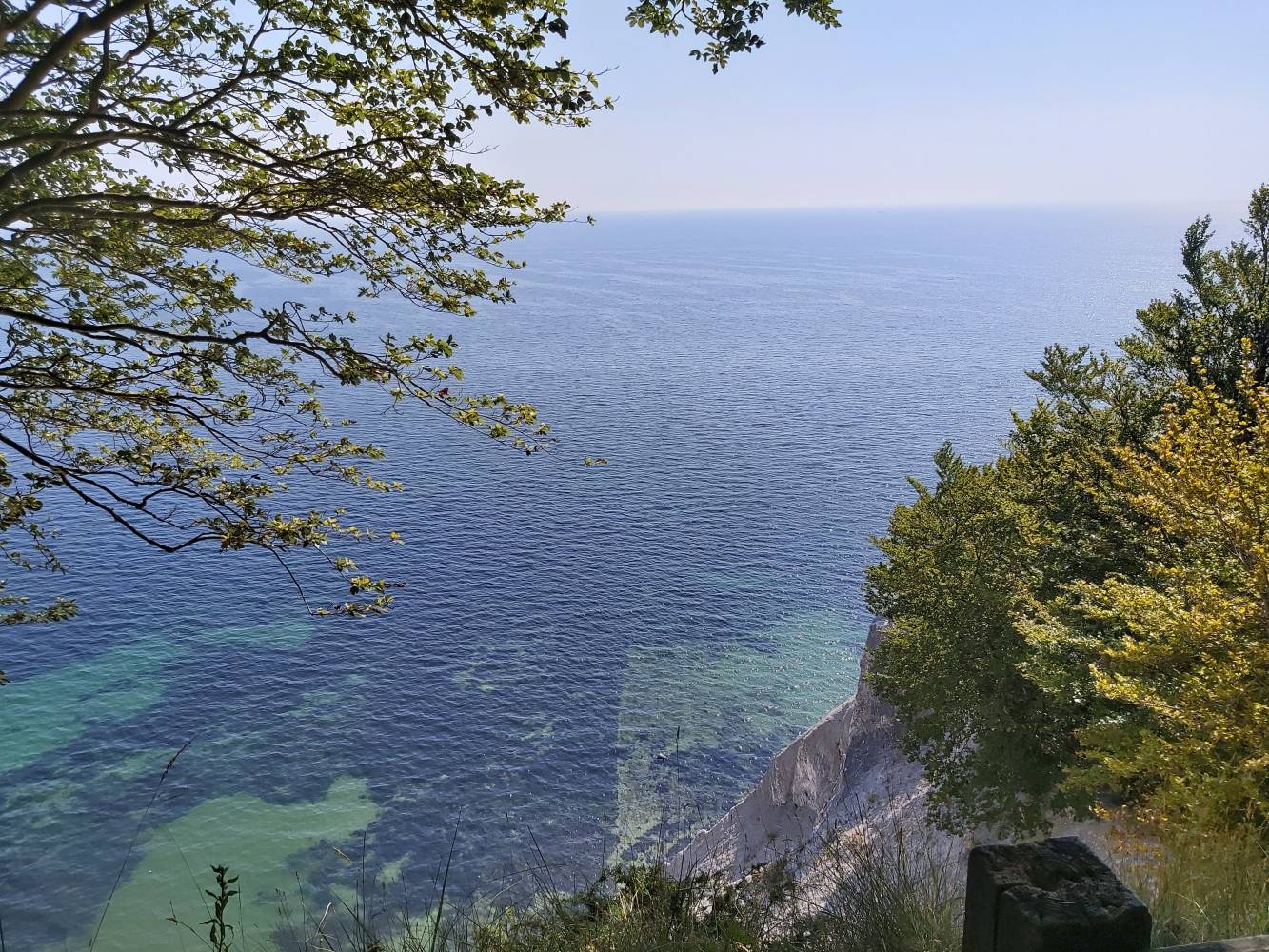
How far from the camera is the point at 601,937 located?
5.25 meters

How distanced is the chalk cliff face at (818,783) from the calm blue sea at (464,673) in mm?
2500

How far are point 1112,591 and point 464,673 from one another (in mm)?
34113

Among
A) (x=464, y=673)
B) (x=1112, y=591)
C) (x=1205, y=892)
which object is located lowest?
(x=464, y=673)

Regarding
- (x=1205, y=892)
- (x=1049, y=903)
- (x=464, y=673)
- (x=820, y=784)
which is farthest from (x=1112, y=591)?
(x=464, y=673)

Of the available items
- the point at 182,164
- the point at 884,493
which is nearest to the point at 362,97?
the point at 182,164

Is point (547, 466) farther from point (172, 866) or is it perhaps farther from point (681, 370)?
point (172, 866)

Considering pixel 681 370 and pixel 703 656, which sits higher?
pixel 681 370

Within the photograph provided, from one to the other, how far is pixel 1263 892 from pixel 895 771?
25.9 meters

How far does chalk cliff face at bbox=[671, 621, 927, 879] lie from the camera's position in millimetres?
28859

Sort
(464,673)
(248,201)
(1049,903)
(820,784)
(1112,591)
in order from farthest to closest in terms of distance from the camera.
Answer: (464,673) → (820,784) → (1112,591) → (248,201) → (1049,903)

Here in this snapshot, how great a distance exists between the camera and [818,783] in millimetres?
32188

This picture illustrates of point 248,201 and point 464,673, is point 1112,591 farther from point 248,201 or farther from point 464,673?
point 464,673

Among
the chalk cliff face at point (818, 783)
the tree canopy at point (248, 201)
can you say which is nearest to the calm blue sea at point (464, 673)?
the chalk cliff face at point (818, 783)

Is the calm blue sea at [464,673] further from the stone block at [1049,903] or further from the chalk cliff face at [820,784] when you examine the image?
the stone block at [1049,903]
